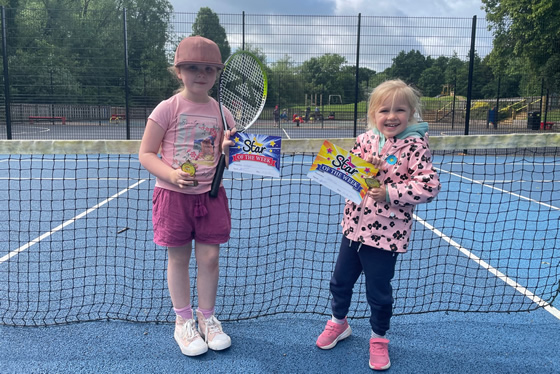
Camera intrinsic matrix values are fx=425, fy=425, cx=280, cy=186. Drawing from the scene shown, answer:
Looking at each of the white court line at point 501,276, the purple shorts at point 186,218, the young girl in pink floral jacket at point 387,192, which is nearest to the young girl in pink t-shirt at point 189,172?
the purple shorts at point 186,218

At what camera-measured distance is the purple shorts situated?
223 cm

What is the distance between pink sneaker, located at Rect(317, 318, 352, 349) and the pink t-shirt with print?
42.8 inches

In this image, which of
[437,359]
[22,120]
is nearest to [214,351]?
[437,359]

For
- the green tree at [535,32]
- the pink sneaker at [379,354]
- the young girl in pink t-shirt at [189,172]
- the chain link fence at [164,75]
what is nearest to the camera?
the young girl in pink t-shirt at [189,172]

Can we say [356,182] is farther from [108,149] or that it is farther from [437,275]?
[437,275]

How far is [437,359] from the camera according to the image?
240 centimetres

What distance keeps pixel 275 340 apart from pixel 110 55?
1159cm

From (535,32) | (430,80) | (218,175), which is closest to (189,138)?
(218,175)

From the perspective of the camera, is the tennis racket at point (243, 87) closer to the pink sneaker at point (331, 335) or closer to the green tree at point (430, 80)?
the pink sneaker at point (331, 335)

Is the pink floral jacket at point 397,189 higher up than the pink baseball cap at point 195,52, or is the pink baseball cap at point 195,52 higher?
the pink baseball cap at point 195,52

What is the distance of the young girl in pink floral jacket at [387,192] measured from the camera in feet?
6.71

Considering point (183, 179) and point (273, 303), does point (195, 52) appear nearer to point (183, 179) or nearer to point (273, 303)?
point (183, 179)

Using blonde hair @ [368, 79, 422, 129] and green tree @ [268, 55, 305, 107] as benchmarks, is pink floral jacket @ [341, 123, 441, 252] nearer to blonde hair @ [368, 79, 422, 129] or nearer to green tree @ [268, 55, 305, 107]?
blonde hair @ [368, 79, 422, 129]

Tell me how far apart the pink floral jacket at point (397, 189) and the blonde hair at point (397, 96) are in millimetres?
91
